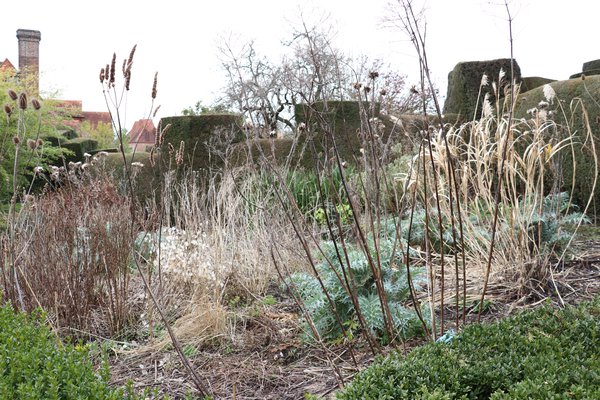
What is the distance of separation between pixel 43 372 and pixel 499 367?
1960mm

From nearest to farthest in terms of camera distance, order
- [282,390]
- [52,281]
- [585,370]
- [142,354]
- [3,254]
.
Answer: [585,370] < [282,390] < [142,354] < [52,281] < [3,254]

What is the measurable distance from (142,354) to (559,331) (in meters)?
2.58

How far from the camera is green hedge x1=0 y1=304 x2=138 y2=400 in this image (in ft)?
8.14

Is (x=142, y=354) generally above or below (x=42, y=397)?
below

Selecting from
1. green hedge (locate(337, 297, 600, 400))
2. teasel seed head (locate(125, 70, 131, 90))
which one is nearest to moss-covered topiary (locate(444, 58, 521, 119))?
green hedge (locate(337, 297, 600, 400))

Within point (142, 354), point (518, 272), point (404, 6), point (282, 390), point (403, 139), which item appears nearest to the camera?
point (404, 6)

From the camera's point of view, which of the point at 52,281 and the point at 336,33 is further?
the point at 52,281

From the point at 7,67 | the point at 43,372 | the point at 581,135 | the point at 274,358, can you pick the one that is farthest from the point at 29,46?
the point at 43,372

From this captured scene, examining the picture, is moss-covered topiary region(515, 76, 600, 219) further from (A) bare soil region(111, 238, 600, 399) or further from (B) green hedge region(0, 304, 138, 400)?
(B) green hedge region(0, 304, 138, 400)

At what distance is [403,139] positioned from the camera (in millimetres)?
8922

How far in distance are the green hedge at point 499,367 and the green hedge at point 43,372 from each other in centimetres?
108

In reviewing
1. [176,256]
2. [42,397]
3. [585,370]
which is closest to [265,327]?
[176,256]

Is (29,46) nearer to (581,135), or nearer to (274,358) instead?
(581,135)

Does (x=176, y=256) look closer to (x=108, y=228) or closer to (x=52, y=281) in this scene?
(x=108, y=228)
